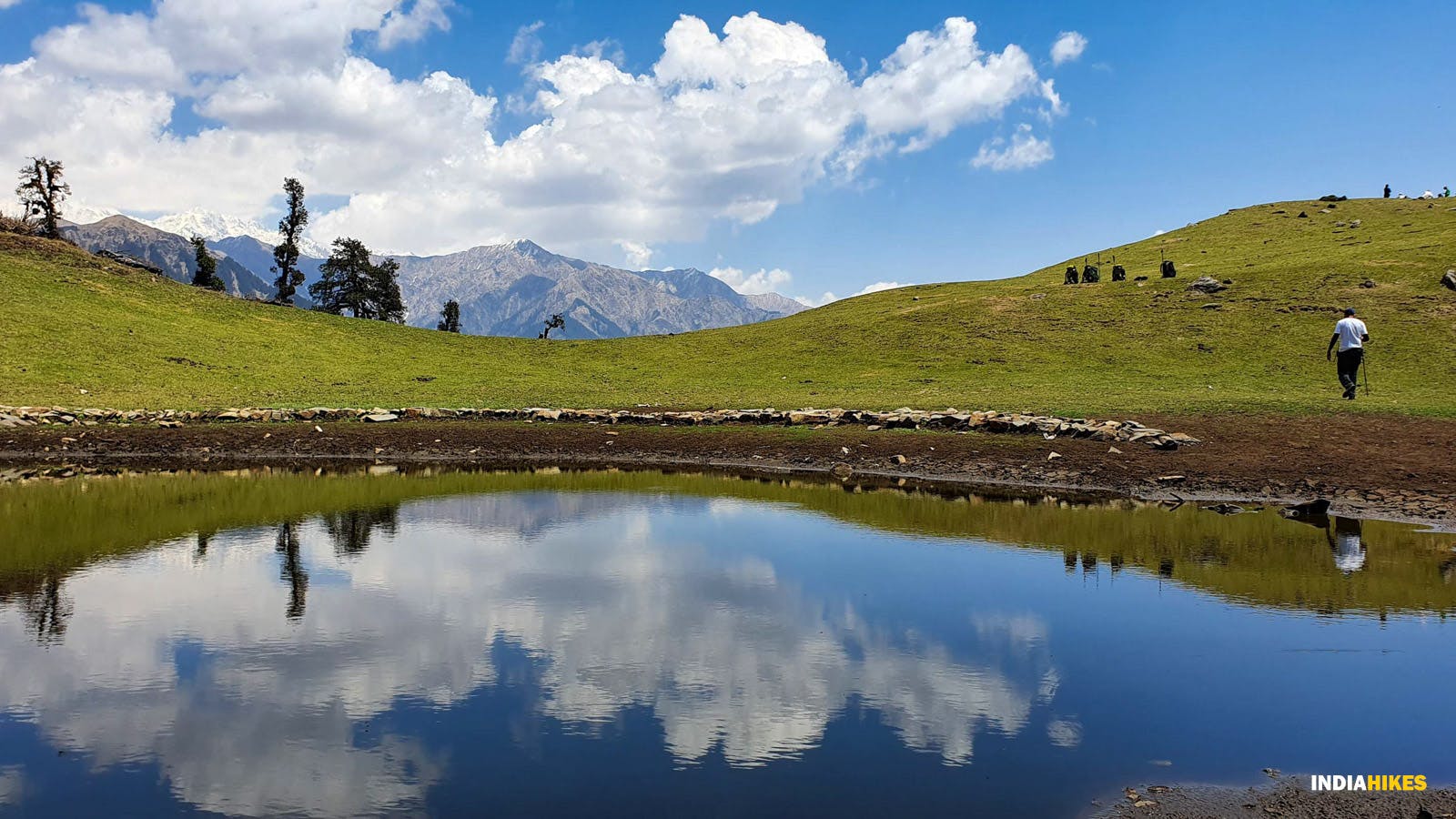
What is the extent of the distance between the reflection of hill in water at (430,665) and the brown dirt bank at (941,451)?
16186 millimetres

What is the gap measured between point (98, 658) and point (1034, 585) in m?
17.4

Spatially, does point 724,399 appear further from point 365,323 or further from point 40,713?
point 365,323

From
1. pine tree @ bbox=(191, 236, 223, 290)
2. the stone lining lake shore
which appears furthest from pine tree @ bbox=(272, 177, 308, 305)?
the stone lining lake shore

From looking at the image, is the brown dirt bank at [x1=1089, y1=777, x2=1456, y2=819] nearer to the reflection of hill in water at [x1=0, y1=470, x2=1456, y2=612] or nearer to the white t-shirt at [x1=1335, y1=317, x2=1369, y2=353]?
the reflection of hill in water at [x1=0, y1=470, x2=1456, y2=612]

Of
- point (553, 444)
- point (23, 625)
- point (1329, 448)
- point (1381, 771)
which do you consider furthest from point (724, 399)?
point (1381, 771)

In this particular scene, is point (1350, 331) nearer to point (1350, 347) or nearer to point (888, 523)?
point (1350, 347)

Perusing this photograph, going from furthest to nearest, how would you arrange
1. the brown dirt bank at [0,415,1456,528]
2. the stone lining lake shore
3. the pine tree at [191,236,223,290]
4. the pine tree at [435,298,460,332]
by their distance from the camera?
the pine tree at [435,298,460,332] < the pine tree at [191,236,223,290] < the stone lining lake shore < the brown dirt bank at [0,415,1456,528]

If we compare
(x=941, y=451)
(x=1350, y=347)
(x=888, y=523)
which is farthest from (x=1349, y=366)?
(x=888, y=523)

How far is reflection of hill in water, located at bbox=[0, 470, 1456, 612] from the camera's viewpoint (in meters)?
17.5

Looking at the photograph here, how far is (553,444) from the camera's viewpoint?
3950 centimetres

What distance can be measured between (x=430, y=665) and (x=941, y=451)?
2528 centimetres

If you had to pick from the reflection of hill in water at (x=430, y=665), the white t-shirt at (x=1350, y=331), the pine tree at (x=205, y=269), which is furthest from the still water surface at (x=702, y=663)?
the pine tree at (x=205, y=269)

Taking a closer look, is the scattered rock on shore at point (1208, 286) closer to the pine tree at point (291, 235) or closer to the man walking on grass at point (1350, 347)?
the man walking on grass at point (1350, 347)

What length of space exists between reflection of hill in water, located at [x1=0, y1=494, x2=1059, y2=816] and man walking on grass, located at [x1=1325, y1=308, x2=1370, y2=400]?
3018 cm
